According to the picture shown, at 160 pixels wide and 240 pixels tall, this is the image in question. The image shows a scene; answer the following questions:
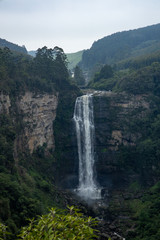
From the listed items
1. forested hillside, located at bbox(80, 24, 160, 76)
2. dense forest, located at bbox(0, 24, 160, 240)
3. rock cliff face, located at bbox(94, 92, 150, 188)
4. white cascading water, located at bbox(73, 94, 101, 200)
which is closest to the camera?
dense forest, located at bbox(0, 24, 160, 240)

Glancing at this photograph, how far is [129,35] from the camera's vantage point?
89500 mm

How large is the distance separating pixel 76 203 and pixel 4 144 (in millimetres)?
9249

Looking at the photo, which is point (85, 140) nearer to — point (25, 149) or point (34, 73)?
point (25, 149)

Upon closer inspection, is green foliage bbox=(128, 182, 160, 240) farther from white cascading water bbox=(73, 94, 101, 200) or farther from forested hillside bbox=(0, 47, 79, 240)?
forested hillside bbox=(0, 47, 79, 240)

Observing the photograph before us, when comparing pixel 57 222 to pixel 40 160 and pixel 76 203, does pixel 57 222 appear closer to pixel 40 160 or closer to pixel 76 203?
pixel 76 203

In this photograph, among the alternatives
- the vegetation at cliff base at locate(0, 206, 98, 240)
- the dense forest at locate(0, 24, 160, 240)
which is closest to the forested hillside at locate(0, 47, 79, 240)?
the dense forest at locate(0, 24, 160, 240)

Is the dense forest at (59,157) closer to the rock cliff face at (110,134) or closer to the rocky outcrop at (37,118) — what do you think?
the rock cliff face at (110,134)

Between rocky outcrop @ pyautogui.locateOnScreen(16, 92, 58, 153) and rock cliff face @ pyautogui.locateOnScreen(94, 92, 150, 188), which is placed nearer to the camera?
rocky outcrop @ pyautogui.locateOnScreen(16, 92, 58, 153)

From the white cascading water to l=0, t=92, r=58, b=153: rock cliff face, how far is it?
3.14 metres

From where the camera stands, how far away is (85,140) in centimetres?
3080

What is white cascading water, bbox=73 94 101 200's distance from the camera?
96.1ft

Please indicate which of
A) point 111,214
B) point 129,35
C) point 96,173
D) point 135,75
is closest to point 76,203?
point 111,214

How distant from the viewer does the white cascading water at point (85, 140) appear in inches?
1153

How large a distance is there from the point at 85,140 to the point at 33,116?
698cm
